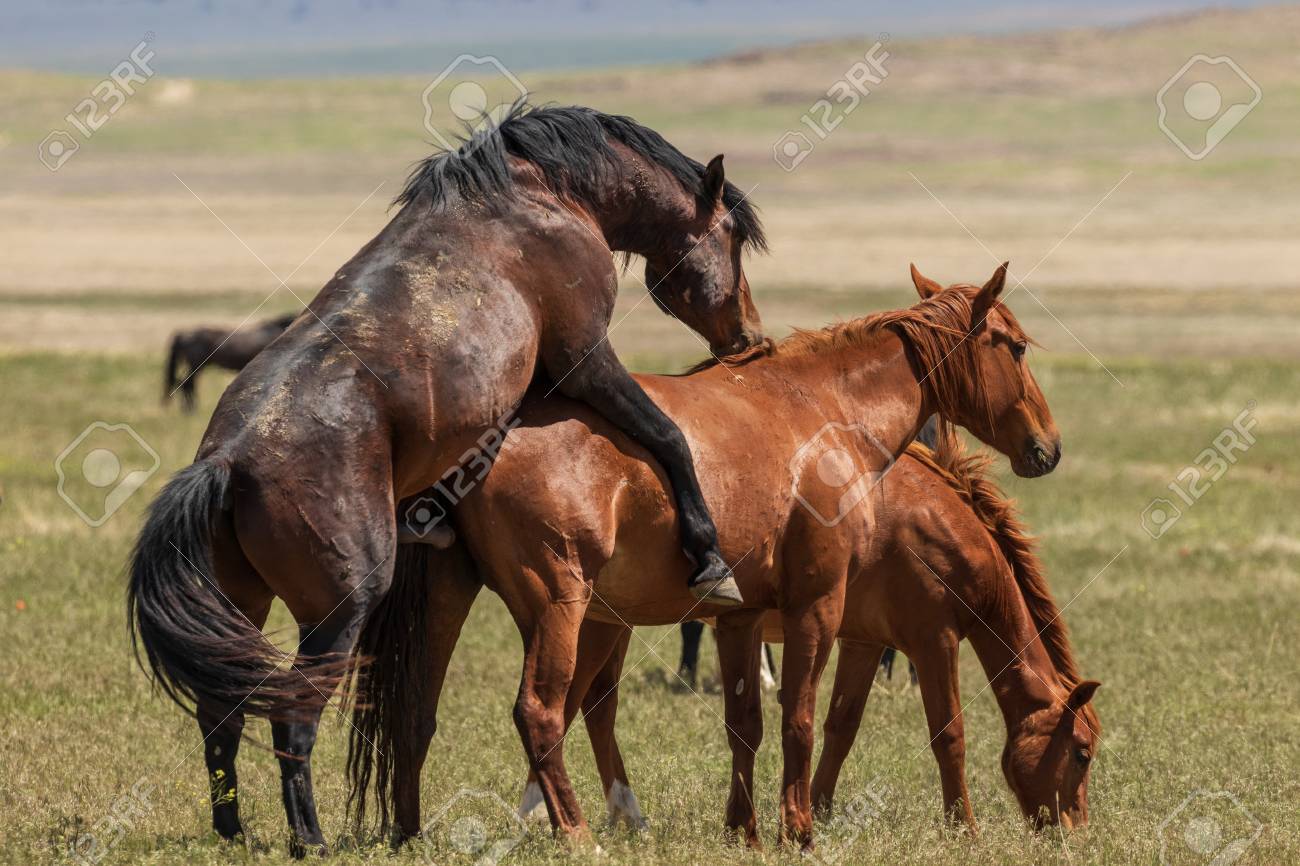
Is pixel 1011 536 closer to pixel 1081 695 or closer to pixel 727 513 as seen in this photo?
pixel 1081 695

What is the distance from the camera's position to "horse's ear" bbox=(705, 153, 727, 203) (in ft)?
22.7

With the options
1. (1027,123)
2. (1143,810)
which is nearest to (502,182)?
(1143,810)

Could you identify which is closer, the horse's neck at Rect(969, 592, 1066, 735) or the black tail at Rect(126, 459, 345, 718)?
the black tail at Rect(126, 459, 345, 718)

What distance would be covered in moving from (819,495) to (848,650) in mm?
1376

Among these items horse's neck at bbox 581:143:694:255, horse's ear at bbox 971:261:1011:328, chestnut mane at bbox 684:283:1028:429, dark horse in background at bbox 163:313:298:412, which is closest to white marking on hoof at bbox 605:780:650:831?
chestnut mane at bbox 684:283:1028:429

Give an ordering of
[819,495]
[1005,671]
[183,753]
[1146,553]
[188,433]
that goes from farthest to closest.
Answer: [188,433] → [1146,553] → [183,753] → [1005,671] → [819,495]

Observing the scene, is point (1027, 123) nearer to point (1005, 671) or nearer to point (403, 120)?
point (403, 120)

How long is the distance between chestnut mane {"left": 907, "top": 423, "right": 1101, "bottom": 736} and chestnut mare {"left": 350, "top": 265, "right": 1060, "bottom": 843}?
1.08 feet

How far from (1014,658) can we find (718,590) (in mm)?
1813

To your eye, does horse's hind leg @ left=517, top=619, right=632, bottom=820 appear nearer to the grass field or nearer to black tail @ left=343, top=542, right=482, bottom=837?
the grass field

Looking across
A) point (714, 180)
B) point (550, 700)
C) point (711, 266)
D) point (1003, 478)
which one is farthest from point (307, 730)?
point (1003, 478)

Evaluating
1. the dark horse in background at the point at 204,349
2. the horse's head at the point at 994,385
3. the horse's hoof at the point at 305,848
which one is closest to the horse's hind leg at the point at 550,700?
the horse's hoof at the point at 305,848

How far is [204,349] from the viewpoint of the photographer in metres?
25.5

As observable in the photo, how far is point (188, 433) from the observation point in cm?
2112
